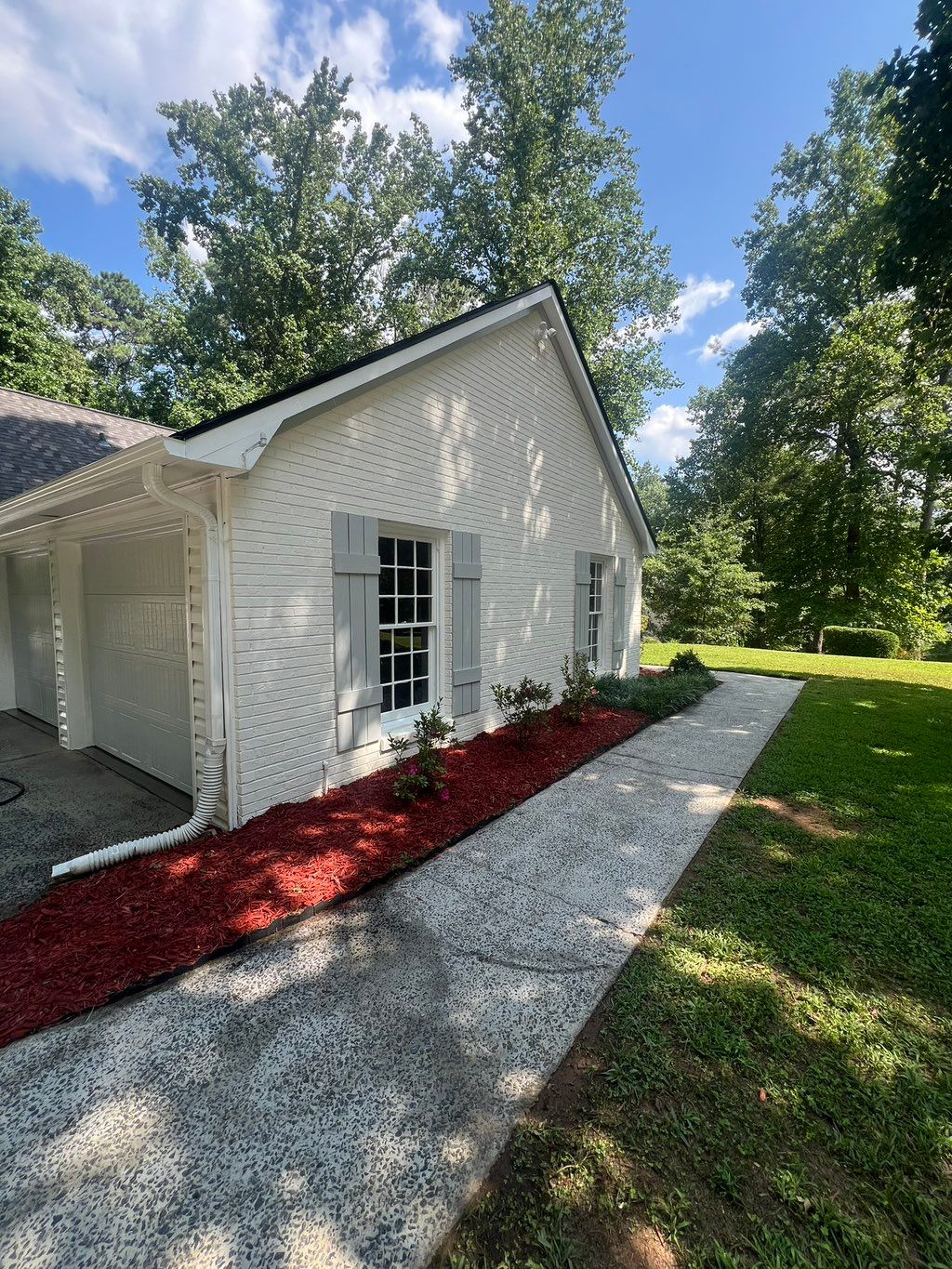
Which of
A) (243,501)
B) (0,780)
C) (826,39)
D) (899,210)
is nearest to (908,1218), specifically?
(243,501)

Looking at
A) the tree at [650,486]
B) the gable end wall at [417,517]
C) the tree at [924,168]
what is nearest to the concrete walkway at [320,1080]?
the gable end wall at [417,517]

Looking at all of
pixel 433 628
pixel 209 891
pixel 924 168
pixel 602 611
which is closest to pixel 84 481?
pixel 209 891

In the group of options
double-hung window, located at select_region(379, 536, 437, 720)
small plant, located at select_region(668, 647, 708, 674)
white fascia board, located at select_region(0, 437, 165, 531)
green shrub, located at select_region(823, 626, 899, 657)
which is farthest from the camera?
green shrub, located at select_region(823, 626, 899, 657)

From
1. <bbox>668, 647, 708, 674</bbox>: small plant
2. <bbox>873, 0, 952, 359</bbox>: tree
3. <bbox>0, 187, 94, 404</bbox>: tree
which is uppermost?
<bbox>0, 187, 94, 404</bbox>: tree

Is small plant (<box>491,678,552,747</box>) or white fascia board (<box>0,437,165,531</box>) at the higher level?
white fascia board (<box>0,437,165,531</box>)

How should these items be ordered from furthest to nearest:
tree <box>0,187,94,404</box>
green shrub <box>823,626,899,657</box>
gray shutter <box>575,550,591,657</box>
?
green shrub <box>823,626,899,657</box> → tree <box>0,187,94,404</box> → gray shutter <box>575,550,591,657</box>

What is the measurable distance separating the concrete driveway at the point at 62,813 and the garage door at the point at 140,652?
256 millimetres

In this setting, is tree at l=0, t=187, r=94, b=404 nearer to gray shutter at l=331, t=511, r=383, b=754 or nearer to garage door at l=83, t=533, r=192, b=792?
garage door at l=83, t=533, r=192, b=792

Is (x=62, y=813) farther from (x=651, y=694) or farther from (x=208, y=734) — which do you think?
(x=651, y=694)

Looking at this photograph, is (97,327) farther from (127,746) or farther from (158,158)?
(127,746)

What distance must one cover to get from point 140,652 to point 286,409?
303 cm

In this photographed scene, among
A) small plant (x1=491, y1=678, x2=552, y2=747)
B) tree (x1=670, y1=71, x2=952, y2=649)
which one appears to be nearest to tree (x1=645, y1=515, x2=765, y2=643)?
tree (x1=670, y1=71, x2=952, y2=649)

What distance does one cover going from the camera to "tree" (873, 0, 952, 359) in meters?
5.91

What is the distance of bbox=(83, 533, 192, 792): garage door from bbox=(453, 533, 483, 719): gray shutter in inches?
108
